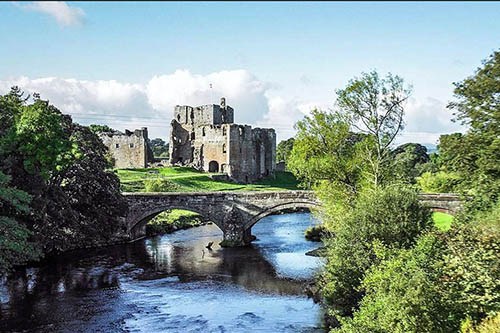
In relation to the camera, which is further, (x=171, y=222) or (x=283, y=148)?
(x=283, y=148)

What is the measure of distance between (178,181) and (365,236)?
47.5 m

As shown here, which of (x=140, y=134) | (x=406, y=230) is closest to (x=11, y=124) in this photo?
(x=406, y=230)

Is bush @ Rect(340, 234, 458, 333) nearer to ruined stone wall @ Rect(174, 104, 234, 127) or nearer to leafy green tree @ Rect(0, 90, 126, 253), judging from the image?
leafy green tree @ Rect(0, 90, 126, 253)

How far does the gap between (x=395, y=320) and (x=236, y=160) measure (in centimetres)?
6566

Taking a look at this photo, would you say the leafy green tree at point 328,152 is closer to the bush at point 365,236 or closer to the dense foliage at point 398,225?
the dense foliage at point 398,225

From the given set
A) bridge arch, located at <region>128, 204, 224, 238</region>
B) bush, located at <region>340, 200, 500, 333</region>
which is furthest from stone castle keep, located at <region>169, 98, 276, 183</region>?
bush, located at <region>340, 200, 500, 333</region>

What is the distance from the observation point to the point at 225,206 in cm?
4575

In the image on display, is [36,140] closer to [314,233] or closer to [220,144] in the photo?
[314,233]

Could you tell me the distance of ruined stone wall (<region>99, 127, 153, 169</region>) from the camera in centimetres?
8106

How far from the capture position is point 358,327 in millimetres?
17188

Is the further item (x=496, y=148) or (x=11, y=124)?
(x=11, y=124)

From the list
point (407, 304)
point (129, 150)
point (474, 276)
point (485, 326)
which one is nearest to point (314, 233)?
point (474, 276)

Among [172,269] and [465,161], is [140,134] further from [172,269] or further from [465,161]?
[465,161]

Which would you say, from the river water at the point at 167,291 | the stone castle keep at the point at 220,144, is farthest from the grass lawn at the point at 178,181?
the river water at the point at 167,291
